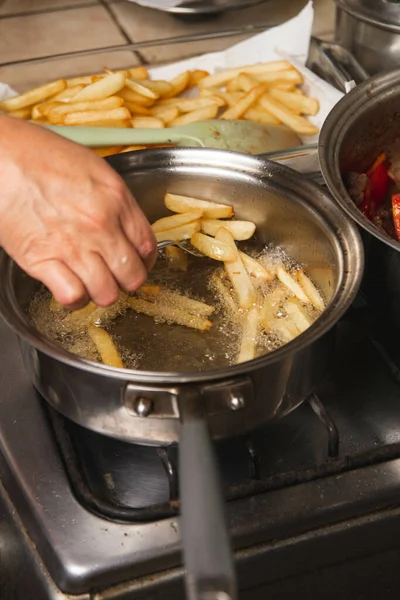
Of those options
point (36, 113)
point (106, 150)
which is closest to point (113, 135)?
point (106, 150)

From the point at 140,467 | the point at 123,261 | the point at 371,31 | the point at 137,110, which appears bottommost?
the point at 140,467

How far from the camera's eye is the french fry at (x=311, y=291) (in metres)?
1.10

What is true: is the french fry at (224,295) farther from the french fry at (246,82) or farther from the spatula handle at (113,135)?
the french fry at (246,82)

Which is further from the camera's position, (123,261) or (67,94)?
(67,94)

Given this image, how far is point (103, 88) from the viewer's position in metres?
1.59

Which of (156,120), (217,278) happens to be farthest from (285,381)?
(156,120)

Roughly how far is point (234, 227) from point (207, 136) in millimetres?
391

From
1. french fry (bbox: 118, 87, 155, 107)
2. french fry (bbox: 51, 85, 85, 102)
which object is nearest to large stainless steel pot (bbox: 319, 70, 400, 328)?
french fry (bbox: 118, 87, 155, 107)

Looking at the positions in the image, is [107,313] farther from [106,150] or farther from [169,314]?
[106,150]

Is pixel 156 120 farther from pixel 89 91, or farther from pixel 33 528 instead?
pixel 33 528

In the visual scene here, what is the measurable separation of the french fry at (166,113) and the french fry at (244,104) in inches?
3.9

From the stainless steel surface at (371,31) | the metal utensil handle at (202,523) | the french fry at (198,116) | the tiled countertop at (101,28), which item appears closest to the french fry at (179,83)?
the french fry at (198,116)

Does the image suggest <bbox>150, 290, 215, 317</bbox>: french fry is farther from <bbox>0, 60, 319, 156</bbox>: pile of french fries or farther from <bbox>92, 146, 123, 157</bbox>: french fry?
<bbox>0, 60, 319, 156</bbox>: pile of french fries

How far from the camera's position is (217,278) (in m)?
1.18
